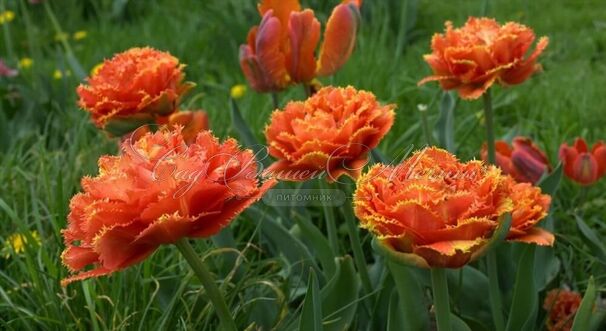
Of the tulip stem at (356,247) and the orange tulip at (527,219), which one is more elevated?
the orange tulip at (527,219)

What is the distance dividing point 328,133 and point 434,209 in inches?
11.0

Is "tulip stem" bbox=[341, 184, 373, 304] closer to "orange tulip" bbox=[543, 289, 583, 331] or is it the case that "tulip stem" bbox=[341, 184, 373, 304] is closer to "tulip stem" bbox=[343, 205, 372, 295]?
"tulip stem" bbox=[343, 205, 372, 295]

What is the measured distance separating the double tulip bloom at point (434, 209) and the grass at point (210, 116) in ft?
1.32

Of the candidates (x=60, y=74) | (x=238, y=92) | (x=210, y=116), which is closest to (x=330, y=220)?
(x=210, y=116)

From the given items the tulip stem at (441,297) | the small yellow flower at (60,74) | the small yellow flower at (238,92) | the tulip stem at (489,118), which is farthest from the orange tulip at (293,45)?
the small yellow flower at (60,74)

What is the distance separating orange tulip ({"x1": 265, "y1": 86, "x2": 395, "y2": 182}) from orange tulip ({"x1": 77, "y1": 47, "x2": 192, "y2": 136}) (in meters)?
0.24

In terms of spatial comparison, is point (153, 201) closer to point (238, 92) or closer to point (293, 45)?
point (293, 45)

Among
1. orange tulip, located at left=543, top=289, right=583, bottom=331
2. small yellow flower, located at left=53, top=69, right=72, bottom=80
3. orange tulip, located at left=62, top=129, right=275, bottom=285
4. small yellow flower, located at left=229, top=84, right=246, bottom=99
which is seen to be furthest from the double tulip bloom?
small yellow flower, located at left=53, top=69, right=72, bottom=80

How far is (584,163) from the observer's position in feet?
4.42

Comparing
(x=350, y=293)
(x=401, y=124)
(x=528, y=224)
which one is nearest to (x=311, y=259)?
(x=350, y=293)

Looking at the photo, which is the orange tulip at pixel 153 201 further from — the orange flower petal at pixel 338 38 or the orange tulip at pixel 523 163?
the orange tulip at pixel 523 163

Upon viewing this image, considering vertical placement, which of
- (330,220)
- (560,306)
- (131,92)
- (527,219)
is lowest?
(560,306)

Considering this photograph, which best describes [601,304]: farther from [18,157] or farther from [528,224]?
[18,157]

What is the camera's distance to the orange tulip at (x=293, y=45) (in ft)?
4.00
